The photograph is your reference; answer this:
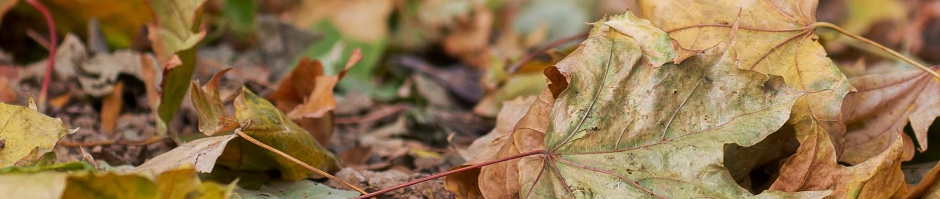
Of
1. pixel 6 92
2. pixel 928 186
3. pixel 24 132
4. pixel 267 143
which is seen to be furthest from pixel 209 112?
pixel 928 186

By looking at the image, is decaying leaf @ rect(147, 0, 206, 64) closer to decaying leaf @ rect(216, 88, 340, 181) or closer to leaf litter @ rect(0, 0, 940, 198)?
leaf litter @ rect(0, 0, 940, 198)

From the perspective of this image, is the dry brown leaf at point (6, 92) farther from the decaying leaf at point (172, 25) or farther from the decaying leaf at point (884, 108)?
the decaying leaf at point (884, 108)

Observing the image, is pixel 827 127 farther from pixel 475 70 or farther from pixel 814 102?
pixel 475 70

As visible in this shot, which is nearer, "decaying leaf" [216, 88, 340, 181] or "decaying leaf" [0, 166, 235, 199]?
"decaying leaf" [0, 166, 235, 199]

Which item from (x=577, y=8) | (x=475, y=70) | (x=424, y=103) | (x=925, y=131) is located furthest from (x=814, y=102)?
(x=577, y=8)

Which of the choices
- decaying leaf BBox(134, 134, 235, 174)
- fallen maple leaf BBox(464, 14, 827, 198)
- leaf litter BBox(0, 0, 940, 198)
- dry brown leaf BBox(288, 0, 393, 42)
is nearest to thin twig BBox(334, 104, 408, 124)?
leaf litter BBox(0, 0, 940, 198)

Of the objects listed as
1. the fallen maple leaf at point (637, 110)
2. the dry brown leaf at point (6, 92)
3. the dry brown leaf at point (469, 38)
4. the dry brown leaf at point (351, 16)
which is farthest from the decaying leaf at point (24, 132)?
the dry brown leaf at point (469, 38)
